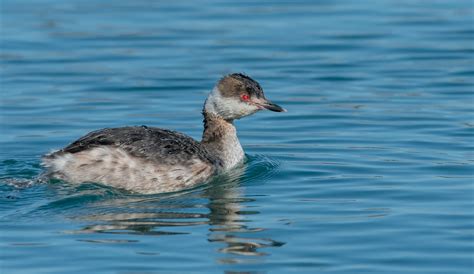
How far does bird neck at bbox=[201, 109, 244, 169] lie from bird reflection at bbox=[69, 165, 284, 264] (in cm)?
60

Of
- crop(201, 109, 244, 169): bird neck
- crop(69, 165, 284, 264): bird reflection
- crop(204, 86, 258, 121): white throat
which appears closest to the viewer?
crop(69, 165, 284, 264): bird reflection

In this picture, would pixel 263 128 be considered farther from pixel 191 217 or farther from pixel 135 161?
pixel 191 217

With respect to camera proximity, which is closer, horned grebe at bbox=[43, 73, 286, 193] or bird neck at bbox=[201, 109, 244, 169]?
horned grebe at bbox=[43, 73, 286, 193]

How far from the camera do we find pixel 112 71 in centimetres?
1681

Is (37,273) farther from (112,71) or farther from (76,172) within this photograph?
(112,71)

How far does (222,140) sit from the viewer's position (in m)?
11.7

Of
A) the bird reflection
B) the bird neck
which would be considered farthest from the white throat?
the bird reflection

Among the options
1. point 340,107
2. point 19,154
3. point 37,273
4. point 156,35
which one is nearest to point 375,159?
point 340,107

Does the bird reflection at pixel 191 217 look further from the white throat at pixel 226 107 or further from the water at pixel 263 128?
the white throat at pixel 226 107

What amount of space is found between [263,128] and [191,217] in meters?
4.25

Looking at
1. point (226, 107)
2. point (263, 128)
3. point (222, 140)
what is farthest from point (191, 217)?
point (263, 128)

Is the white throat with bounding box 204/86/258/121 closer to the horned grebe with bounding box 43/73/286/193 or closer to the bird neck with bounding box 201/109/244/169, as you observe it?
the bird neck with bounding box 201/109/244/169

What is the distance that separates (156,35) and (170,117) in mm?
5008

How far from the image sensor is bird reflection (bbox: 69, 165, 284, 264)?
9094 millimetres
